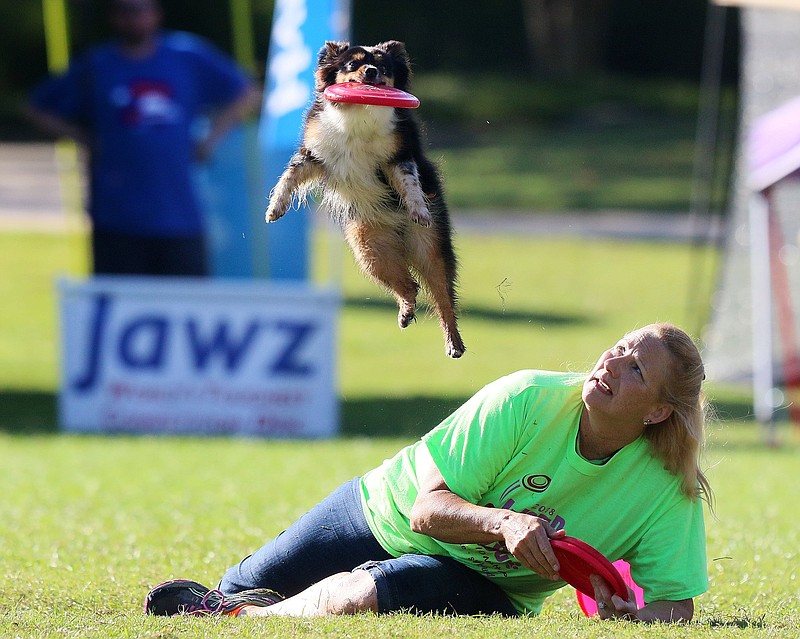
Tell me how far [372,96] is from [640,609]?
184cm

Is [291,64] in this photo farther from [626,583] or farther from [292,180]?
[292,180]

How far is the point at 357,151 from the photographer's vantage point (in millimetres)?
2945

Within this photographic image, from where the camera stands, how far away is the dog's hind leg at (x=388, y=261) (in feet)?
10.1

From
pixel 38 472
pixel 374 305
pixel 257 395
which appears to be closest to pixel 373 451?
pixel 257 395

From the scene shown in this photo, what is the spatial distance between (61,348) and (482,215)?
53.8 feet

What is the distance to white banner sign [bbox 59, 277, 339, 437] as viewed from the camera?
Answer: 8.82m

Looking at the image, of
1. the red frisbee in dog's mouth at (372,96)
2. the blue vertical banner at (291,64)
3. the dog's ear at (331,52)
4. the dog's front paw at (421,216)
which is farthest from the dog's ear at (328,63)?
the blue vertical banner at (291,64)

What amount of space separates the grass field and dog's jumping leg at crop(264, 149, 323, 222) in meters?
0.58

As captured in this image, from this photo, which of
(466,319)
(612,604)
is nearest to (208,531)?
(612,604)

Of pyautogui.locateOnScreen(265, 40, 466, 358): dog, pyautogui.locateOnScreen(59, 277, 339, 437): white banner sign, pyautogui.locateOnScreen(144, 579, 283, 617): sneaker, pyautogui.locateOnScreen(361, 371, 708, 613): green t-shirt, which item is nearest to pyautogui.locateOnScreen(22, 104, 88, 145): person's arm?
pyautogui.locateOnScreen(59, 277, 339, 437): white banner sign

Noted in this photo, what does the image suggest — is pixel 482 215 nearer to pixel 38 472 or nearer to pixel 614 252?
pixel 614 252

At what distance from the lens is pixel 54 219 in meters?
22.2

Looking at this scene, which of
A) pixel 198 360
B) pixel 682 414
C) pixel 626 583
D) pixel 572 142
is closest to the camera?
pixel 682 414

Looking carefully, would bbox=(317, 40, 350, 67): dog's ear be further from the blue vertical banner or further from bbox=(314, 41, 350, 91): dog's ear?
the blue vertical banner
